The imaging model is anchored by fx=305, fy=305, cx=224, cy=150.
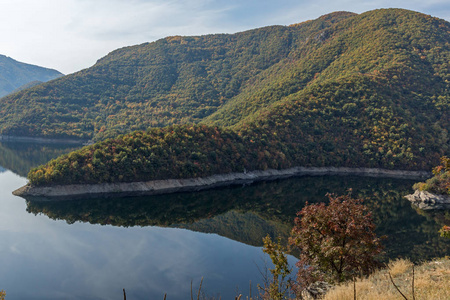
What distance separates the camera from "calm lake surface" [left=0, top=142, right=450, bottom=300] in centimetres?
3484

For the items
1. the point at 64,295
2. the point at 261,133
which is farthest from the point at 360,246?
the point at 261,133

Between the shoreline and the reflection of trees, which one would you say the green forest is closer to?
the shoreline

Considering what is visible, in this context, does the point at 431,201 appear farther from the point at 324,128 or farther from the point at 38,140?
the point at 38,140

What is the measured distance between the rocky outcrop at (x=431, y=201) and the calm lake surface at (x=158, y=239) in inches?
142

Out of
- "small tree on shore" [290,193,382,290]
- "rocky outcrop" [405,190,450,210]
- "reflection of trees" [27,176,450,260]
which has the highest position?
A: "small tree on shore" [290,193,382,290]

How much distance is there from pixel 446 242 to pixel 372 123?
95740 millimetres

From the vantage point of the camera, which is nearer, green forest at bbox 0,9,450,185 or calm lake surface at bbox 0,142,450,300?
calm lake surface at bbox 0,142,450,300

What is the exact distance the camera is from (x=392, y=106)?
139000mm

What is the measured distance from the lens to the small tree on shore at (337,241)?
63.0 ft

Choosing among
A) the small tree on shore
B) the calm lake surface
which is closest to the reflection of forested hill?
the calm lake surface

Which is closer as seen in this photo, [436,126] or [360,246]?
[360,246]

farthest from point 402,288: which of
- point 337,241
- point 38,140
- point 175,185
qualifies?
point 38,140

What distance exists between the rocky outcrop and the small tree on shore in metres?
69.5

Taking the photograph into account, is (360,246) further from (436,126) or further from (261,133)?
(436,126)
